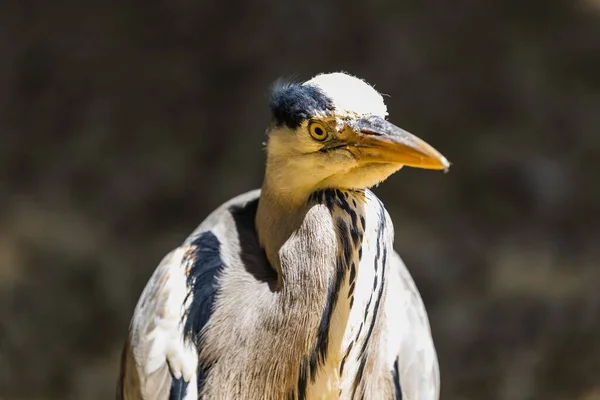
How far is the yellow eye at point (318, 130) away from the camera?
1570 mm

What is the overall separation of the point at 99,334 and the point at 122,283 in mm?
223

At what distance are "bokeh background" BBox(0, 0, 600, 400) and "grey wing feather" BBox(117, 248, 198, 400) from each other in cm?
127

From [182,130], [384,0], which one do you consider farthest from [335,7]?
[182,130]

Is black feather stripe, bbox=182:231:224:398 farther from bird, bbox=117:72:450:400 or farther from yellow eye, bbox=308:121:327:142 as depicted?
yellow eye, bbox=308:121:327:142

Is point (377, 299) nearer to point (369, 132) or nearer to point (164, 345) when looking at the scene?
point (369, 132)

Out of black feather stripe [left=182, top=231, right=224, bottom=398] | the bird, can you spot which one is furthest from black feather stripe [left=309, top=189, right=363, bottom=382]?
black feather stripe [left=182, top=231, right=224, bottom=398]

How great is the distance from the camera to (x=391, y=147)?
151cm

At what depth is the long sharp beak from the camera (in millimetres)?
1487

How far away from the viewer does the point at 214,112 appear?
390 cm

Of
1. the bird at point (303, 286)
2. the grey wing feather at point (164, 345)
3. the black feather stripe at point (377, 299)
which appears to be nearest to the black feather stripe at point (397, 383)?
the bird at point (303, 286)

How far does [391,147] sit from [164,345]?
2.31ft

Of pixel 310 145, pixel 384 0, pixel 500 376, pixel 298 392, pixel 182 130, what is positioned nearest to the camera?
pixel 310 145

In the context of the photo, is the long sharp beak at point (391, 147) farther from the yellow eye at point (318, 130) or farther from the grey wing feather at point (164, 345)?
the grey wing feather at point (164, 345)

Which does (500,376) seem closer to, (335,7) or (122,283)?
(122,283)
